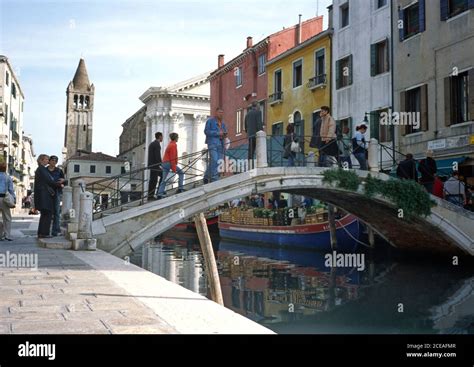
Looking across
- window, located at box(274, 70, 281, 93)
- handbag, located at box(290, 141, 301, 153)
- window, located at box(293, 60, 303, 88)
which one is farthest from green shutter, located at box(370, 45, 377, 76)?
handbag, located at box(290, 141, 301, 153)

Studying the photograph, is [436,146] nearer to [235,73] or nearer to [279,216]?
[279,216]

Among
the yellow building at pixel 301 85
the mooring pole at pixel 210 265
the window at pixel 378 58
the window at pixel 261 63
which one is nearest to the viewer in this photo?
the mooring pole at pixel 210 265

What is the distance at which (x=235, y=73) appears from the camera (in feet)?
100

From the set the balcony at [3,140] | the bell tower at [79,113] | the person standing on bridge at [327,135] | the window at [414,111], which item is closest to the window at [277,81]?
the window at [414,111]

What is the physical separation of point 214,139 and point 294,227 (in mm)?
8748

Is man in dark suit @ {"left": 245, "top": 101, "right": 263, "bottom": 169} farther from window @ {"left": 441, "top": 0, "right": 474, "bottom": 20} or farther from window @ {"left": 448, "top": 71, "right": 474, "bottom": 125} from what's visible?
window @ {"left": 441, "top": 0, "right": 474, "bottom": 20}

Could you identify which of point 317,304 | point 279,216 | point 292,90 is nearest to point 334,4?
point 292,90

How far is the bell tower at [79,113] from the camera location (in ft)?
243

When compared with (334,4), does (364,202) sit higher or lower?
lower

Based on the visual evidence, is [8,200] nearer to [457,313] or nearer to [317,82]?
[457,313]

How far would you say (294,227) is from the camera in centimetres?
1925

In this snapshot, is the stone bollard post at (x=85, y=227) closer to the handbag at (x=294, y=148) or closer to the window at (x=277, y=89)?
the handbag at (x=294, y=148)

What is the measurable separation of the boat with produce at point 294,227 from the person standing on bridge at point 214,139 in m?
7.24
